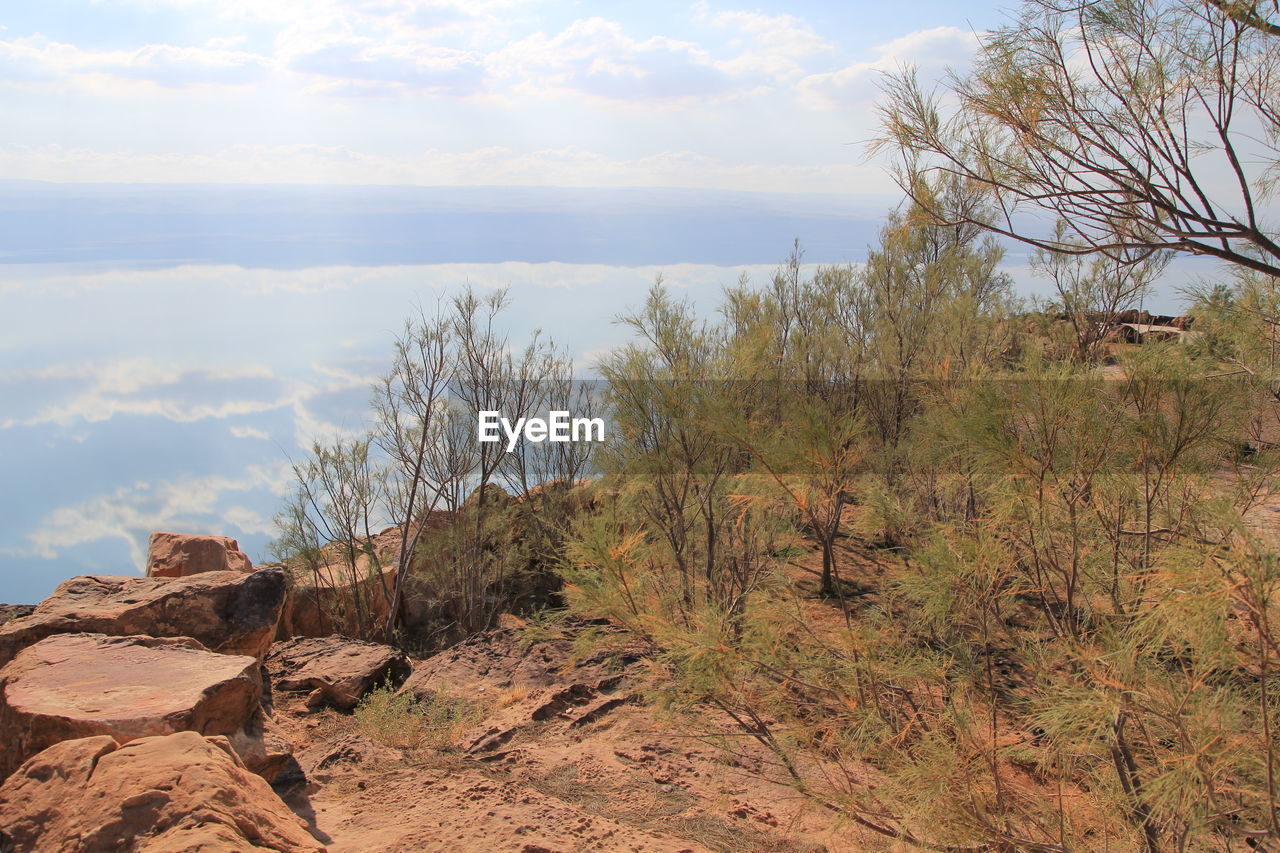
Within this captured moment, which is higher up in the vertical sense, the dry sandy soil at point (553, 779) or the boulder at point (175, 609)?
the boulder at point (175, 609)

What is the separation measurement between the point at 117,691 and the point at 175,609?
2.33 meters

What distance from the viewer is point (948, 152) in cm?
473

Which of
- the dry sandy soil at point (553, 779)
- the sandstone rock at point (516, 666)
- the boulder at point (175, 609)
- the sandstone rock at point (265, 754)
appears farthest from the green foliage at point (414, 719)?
the boulder at point (175, 609)

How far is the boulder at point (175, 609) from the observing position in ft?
23.0

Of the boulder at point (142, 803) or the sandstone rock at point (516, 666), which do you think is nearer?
the boulder at point (142, 803)

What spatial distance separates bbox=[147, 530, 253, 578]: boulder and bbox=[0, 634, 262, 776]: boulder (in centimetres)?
744

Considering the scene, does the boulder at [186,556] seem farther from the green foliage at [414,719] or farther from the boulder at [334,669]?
the green foliage at [414,719]

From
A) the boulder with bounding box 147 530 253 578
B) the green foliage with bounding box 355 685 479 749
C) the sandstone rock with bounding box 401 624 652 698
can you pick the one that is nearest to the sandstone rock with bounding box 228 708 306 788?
the green foliage with bounding box 355 685 479 749

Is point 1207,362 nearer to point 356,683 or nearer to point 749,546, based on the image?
point 749,546

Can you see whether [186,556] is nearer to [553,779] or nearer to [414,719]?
[414,719]

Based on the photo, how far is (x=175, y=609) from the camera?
7520 millimetres

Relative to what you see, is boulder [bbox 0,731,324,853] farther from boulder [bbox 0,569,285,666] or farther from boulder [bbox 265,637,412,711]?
boulder [bbox 265,637,412,711]

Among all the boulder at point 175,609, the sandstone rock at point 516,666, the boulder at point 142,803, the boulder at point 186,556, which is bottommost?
the boulder at point 186,556

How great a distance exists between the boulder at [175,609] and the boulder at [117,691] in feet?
1.69
